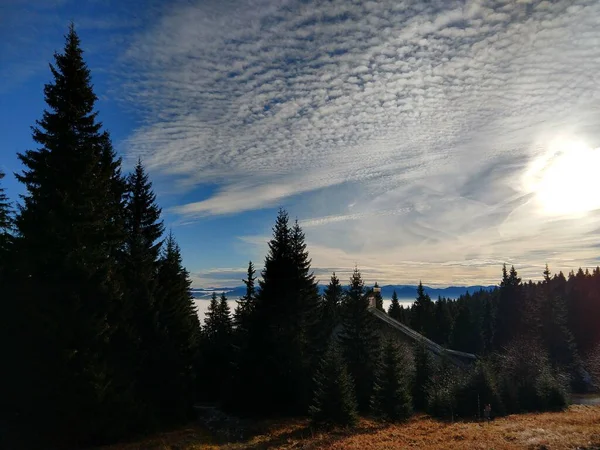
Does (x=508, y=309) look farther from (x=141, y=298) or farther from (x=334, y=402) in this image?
(x=141, y=298)

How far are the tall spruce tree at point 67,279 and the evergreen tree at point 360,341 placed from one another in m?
20.0

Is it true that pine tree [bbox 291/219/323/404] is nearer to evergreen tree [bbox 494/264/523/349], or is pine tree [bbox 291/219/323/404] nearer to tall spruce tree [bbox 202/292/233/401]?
tall spruce tree [bbox 202/292/233/401]

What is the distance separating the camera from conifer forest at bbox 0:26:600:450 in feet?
57.7

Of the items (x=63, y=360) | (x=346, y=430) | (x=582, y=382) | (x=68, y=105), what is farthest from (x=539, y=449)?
(x=582, y=382)

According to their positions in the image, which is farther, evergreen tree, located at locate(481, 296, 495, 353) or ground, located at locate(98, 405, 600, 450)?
evergreen tree, located at locate(481, 296, 495, 353)

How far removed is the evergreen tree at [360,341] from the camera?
33.7 m

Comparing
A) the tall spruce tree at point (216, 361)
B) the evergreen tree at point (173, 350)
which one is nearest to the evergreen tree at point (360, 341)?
the evergreen tree at point (173, 350)

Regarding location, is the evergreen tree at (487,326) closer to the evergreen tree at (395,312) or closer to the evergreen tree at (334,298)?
the evergreen tree at (395,312)

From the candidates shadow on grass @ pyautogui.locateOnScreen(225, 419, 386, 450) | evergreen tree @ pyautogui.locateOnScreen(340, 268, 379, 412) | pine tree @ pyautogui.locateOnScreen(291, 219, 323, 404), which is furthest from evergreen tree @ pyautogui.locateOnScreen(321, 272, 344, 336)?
shadow on grass @ pyautogui.locateOnScreen(225, 419, 386, 450)

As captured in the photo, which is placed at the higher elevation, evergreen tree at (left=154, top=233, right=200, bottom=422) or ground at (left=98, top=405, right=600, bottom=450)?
evergreen tree at (left=154, top=233, right=200, bottom=422)

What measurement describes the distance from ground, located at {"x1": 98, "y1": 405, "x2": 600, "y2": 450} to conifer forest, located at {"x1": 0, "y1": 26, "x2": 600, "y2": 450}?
5.53 ft

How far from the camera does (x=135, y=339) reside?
2350 centimetres

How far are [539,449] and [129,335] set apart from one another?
2096 centimetres

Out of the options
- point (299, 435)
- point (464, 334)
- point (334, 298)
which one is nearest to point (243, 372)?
point (299, 435)
